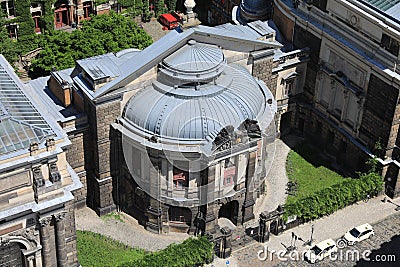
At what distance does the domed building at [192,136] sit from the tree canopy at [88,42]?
22.1 meters

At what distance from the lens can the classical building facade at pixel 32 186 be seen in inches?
2480

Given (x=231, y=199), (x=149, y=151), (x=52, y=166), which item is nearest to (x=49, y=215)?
(x=52, y=166)

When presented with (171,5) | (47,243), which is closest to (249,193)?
(47,243)

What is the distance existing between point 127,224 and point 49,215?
1997 cm

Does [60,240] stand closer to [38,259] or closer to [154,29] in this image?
[38,259]

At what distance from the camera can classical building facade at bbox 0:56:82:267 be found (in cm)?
6300

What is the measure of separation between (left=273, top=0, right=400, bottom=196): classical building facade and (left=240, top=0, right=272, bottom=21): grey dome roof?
423 centimetres

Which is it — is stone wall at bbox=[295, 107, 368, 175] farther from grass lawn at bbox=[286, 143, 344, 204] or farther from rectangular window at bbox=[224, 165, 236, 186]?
rectangular window at bbox=[224, 165, 236, 186]

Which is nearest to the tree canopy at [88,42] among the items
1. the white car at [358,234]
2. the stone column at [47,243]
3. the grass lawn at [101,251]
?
the grass lawn at [101,251]

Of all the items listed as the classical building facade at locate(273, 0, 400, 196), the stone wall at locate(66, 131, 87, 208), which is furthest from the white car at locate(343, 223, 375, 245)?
the stone wall at locate(66, 131, 87, 208)

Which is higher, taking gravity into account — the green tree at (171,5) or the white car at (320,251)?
the green tree at (171,5)

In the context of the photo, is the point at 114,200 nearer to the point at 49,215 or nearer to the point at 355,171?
the point at 49,215

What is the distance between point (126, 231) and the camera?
83.0 m

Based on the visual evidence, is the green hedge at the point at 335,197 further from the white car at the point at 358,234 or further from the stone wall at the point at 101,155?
the stone wall at the point at 101,155
